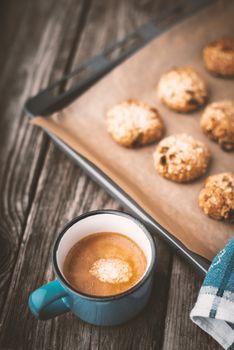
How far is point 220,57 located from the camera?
5.37ft

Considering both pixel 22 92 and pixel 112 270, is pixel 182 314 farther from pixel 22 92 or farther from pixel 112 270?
pixel 22 92

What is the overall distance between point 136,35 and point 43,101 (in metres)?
0.46

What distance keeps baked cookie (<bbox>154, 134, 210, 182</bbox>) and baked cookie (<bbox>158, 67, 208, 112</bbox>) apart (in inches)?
6.3

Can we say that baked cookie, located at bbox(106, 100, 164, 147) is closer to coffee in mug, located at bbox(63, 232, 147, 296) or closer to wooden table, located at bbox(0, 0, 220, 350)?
wooden table, located at bbox(0, 0, 220, 350)

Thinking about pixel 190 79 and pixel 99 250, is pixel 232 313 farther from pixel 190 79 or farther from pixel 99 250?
pixel 190 79

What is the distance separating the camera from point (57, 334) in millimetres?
1147

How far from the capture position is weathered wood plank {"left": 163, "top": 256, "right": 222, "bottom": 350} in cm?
112

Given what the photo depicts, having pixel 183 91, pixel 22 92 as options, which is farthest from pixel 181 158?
pixel 22 92

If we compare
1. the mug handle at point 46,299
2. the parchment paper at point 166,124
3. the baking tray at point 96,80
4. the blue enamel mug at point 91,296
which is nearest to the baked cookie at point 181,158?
the parchment paper at point 166,124

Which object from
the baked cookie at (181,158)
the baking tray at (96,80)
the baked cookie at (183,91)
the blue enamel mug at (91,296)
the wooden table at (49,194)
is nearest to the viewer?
the blue enamel mug at (91,296)

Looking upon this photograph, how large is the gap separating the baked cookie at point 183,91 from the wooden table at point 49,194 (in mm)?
385

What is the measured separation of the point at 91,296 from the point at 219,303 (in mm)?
299

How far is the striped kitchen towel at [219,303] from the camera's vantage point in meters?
1.08

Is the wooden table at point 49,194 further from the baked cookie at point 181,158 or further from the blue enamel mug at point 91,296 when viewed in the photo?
the baked cookie at point 181,158
